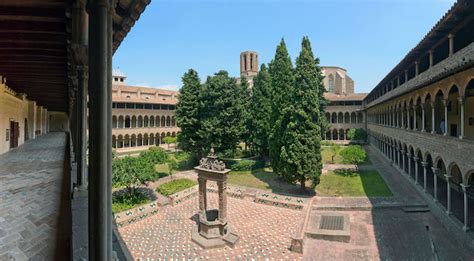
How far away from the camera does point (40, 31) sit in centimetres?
678

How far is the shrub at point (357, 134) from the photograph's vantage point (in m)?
45.9

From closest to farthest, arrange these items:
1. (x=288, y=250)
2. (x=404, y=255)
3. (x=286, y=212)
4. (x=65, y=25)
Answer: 1. (x=65, y=25)
2. (x=404, y=255)
3. (x=288, y=250)
4. (x=286, y=212)

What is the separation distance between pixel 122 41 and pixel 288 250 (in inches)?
418

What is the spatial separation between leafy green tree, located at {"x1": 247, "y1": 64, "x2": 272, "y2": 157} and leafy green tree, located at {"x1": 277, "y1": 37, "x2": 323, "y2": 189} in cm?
821

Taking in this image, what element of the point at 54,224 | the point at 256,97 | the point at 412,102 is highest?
the point at 256,97

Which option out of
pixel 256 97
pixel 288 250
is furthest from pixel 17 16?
pixel 256 97

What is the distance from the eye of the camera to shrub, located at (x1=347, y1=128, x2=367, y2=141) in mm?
45934

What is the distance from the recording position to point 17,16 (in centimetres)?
590

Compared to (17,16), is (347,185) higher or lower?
lower

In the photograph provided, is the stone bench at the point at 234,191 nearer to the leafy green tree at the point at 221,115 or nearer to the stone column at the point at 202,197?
the stone column at the point at 202,197

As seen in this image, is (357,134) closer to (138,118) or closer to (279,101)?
(279,101)

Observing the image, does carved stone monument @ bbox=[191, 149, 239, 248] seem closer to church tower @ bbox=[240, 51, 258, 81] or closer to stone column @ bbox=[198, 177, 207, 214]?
stone column @ bbox=[198, 177, 207, 214]

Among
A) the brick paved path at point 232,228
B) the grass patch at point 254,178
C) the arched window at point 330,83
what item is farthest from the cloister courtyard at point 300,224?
the arched window at point 330,83

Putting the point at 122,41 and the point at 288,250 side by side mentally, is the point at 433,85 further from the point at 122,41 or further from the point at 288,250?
the point at 122,41
